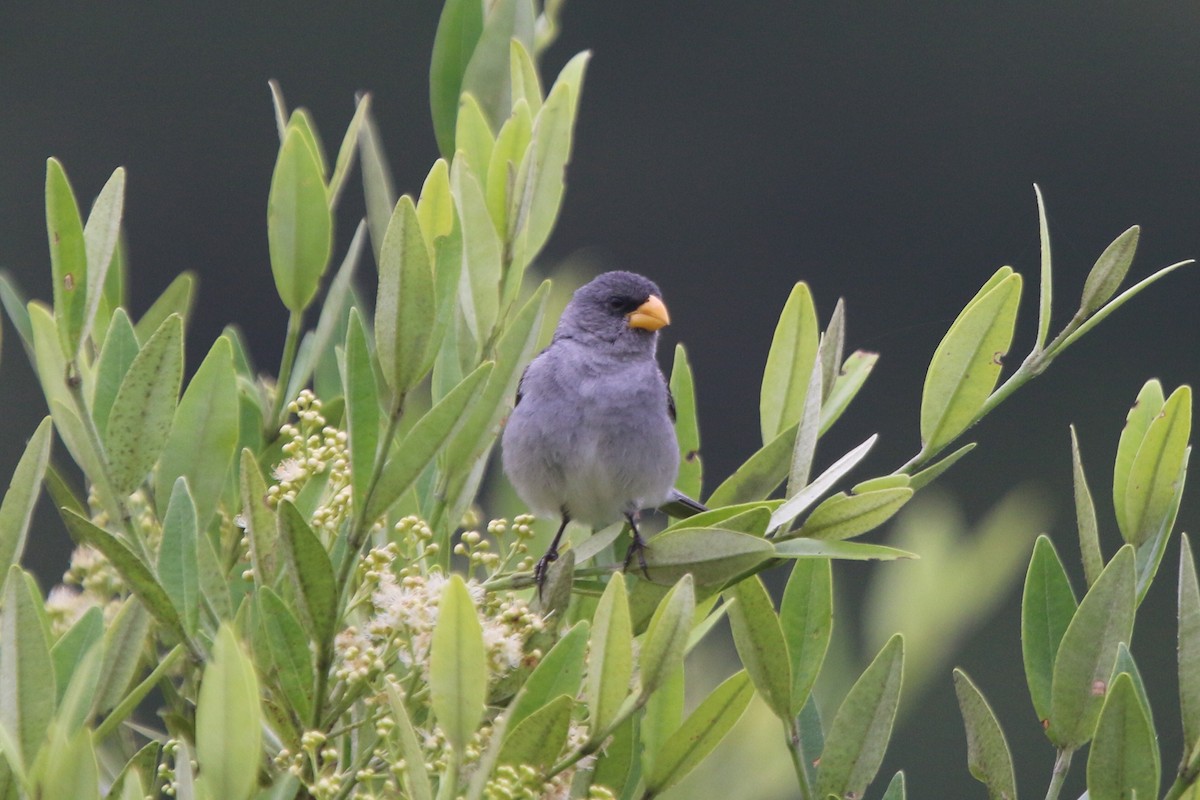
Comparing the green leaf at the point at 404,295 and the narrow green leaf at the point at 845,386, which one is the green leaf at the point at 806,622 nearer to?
the narrow green leaf at the point at 845,386

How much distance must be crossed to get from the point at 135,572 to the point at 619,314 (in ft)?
7.73

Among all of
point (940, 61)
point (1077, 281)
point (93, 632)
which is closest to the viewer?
point (93, 632)

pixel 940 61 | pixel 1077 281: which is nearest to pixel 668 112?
pixel 940 61

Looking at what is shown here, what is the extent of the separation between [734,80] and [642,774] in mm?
20157

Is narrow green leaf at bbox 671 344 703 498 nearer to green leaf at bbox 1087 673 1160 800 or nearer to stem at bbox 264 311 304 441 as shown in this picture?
stem at bbox 264 311 304 441

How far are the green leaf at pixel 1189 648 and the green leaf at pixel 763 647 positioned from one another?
36 centimetres

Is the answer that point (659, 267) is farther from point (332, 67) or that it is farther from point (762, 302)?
point (332, 67)

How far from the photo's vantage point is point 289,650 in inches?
50.9

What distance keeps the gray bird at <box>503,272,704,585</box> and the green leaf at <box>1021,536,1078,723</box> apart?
1268 mm

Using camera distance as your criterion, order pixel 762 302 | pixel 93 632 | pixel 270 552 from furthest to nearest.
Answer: pixel 762 302
pixel 270 552
pixel 93 632

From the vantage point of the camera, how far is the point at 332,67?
20859mm

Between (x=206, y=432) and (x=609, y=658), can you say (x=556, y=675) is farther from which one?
(x=206, y=432)

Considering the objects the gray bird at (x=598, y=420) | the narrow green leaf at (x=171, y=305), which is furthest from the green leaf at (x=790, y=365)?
the gray bird at (x=598, y=420)

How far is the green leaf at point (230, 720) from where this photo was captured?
1.04 m
